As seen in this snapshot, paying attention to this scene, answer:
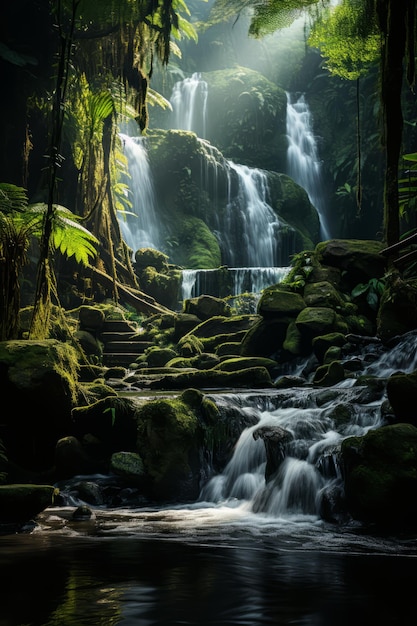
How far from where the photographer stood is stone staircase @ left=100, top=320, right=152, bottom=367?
44.8 feet

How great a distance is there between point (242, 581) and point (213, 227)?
24.0 meters

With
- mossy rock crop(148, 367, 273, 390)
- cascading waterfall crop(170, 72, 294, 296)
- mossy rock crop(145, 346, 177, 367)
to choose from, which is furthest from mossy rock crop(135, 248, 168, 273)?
mossy rock crop(148, 367, 273, 390)

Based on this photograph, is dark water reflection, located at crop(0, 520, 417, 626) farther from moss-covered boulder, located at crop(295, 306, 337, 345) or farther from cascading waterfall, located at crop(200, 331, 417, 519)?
moss-covered boulder, located at crop(295, 306, 337, 345)

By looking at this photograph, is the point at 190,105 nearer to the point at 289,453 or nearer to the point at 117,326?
the point at 117,326

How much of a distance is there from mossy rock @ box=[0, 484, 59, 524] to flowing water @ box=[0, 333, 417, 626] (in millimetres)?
166

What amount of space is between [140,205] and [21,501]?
838 inches

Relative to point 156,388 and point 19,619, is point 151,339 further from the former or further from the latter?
point 19,619

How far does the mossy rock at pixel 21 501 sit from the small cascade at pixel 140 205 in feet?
64.2

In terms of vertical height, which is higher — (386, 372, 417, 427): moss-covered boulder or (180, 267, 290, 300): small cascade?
(180, 267, 290, 300): small cascade

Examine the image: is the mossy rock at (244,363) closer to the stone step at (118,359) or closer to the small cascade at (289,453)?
the stone step at (118,359)

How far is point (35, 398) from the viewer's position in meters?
6.92

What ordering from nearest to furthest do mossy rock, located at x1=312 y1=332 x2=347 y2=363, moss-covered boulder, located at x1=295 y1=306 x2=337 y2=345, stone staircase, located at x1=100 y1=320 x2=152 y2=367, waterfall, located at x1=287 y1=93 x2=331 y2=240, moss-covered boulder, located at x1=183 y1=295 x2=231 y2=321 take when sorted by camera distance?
mossy rock, located at x1=312 y1=332 x2=347 y2=363
moss-covered boulder, located at x1=295 y1=306 x2=337 y2=345
stone staircase, located at x1=100 y1=320 x2=152 y2=367
moss-covered boulder, located at x1=183 y1=295 x2=231 y2=321
waterfall, located at x1=287 y1=93 x2=331 y2=240

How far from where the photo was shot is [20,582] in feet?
10.3

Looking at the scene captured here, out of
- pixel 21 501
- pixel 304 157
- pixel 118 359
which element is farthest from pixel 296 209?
pixel 21 501
